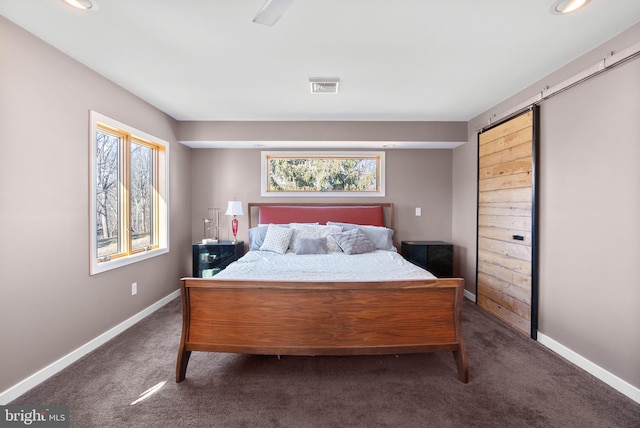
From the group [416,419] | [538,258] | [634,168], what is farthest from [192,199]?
[634,168]

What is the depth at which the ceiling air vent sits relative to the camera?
2.60 meters

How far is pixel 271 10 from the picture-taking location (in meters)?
1.44

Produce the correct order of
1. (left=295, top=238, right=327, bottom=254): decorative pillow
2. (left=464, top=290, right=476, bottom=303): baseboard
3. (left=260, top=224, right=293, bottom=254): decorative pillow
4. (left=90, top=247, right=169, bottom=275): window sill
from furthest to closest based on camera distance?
1. (left=464, top=290, right=476, bottom=303): baseboard
2. (left=260, top=224, right=293, bottom=254): decorative pillow
3. (left=295, top=238, right=327, bottom=254): decorative pillow
4. (left=90, top=247, right=169, bottom=275): window sill

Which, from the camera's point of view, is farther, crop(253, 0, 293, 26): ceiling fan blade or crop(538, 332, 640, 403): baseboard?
crop(538, 332, 640, 403): baseboard

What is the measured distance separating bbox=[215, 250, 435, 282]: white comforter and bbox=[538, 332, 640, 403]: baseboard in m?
1.22

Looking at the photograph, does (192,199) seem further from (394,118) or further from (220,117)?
(394,118)

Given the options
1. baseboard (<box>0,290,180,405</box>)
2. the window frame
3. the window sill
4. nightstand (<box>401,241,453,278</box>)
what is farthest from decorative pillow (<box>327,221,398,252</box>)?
baseboard (<box>0,290,180,405</box>)

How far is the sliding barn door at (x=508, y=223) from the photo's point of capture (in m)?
2.71

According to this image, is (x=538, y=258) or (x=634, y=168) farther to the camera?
(x=538, y=258)

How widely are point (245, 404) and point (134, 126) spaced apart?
2956 millimetres

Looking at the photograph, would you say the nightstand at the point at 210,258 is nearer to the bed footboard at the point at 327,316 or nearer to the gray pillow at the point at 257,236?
the gray pillow at the point at 257,236

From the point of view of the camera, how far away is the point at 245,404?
5.87 feet

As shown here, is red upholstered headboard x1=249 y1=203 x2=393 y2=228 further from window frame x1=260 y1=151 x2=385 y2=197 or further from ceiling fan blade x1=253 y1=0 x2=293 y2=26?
ceiling fan blade x1=253 y1=0 x2=293 y2=26

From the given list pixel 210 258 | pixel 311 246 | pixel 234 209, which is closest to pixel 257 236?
pixel 234 209
